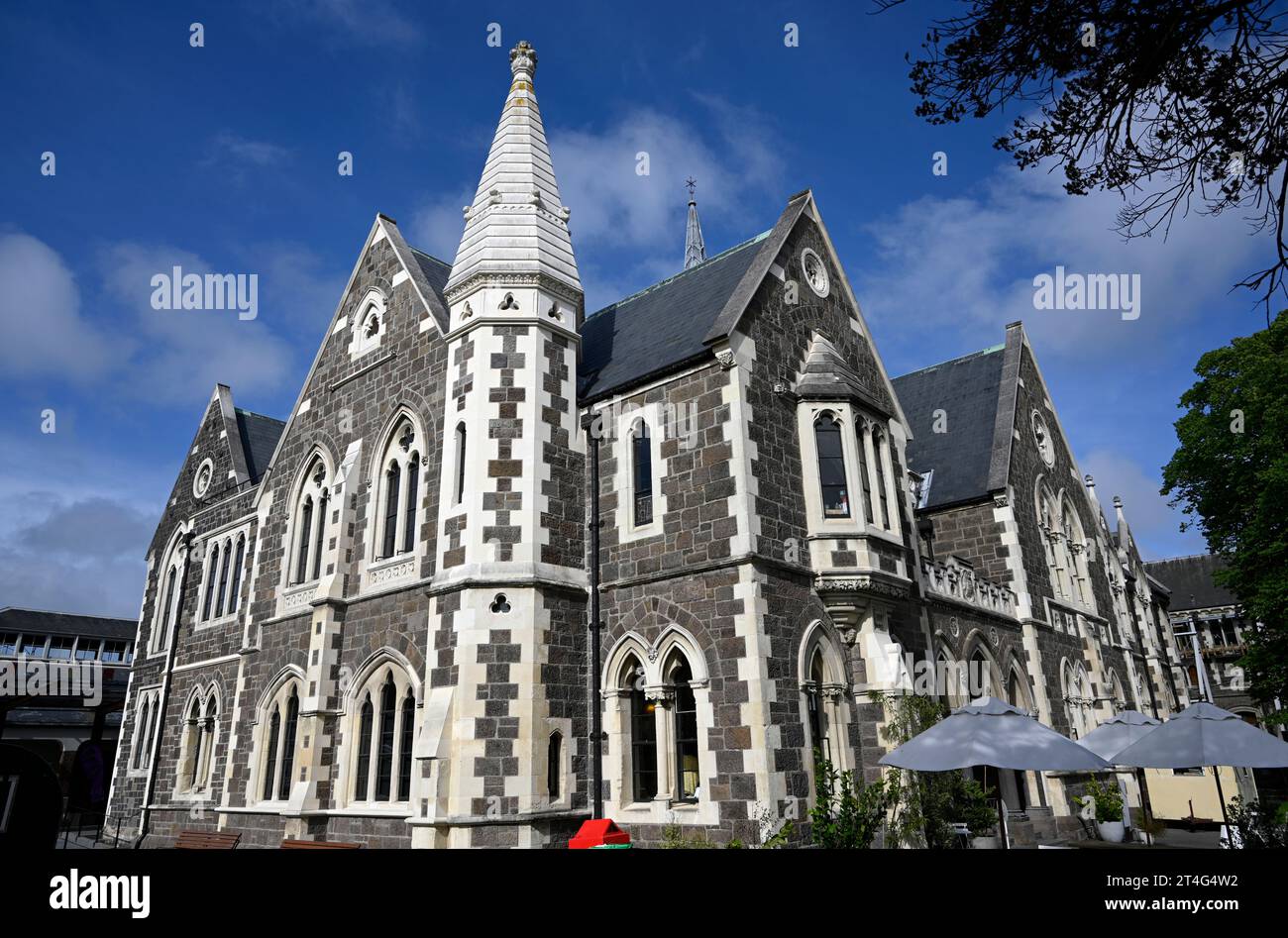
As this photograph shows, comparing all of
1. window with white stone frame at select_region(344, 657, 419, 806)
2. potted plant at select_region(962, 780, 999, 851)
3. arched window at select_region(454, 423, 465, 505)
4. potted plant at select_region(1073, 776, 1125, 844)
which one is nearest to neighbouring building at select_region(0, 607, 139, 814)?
window with white stone frame at select_region(344, 657, 419, 806)

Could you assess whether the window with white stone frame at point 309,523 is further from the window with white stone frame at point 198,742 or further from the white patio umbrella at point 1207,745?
the white patio umbrella at point 1207,745

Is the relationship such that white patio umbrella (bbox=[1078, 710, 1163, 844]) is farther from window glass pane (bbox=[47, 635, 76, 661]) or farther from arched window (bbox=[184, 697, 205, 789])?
window glass pane (bbox=[47, 635, 76, 661])

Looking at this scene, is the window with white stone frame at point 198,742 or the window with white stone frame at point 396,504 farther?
the window with white stone frame at point 198,742

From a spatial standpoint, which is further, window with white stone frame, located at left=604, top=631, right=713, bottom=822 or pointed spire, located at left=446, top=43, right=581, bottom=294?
pointed spire, located at left=446, top=43, right=581, bottom=294

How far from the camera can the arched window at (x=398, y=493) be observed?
17.2 metres

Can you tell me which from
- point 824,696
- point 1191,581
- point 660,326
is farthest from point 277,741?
point 1191,581

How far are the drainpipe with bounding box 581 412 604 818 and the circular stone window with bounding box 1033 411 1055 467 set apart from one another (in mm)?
16630

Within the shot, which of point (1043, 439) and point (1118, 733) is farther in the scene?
point (1043, 439)

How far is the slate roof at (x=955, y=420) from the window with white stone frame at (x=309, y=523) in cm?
1629

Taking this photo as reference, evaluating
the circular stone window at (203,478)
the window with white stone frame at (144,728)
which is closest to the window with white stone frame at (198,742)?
the window with white stone frame at (144,728)

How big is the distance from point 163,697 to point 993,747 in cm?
2377

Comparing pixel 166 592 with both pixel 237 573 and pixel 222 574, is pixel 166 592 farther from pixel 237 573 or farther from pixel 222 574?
pixel 237 573

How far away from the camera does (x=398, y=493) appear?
17844 mm

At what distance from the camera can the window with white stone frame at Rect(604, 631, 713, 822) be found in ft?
44.0
